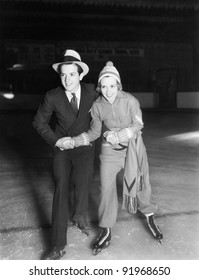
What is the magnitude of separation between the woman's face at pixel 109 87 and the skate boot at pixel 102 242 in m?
1.05

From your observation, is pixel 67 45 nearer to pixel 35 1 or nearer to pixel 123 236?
pixel 35 1

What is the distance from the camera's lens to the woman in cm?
291

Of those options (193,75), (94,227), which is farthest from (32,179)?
(193,75)

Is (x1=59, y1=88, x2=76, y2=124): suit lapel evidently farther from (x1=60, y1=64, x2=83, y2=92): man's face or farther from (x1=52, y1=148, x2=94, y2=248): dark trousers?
(x1=52, y1=148, x2=94, y2=248): dark trousers

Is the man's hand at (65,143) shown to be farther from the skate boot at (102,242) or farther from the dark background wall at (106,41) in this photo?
the dark background wall at (106,41)

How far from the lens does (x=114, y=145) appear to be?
9.93 ft

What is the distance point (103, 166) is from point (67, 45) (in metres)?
15.1

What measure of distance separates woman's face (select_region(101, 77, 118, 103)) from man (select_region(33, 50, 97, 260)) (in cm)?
18

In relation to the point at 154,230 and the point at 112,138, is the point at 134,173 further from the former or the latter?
the point at 154,230

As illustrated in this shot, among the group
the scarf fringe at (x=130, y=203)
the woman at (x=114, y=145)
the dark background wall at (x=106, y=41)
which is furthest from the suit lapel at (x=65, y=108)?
the dark background wall at (x=106, y=41)

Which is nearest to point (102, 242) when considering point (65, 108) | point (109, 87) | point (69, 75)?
point (65, 108)

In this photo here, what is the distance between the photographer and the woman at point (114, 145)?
9.54ft

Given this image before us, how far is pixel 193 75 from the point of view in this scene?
61.9 ft

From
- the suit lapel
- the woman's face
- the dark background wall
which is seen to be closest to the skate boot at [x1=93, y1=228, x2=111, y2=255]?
the suit lapel
